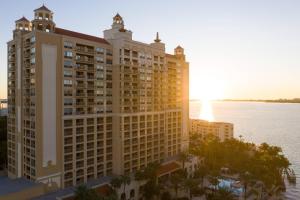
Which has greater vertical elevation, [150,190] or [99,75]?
[99,75]

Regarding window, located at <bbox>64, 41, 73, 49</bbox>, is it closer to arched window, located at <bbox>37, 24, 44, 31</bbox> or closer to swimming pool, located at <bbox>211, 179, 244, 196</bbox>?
arched window, located at <bbox>37, 24, 44, 31</bbox>

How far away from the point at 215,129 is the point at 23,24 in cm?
14101

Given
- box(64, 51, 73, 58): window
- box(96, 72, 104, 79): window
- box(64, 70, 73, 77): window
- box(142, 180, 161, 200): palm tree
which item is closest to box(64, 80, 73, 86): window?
Answer: box(64, 70, 73, 77): window

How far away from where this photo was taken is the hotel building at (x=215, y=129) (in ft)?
573

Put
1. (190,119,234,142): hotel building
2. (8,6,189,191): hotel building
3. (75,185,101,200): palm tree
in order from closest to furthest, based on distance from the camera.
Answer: (75,185,101,200): palm tree < (8,6,189,191): hotel building < (190,119,234,142): hotel building

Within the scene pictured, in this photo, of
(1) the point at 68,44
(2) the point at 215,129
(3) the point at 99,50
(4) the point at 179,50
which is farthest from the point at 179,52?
(2) the point at 215,129

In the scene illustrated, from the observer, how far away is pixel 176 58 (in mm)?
102250

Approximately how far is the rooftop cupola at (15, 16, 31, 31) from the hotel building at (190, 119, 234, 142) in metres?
126

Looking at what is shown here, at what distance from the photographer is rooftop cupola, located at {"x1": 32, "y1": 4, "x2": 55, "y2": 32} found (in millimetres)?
62875

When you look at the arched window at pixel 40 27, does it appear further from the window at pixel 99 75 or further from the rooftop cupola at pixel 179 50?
the rooftop cupola at pixel 179 50

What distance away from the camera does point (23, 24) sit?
2645 inches

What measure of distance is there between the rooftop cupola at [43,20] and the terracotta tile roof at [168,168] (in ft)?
159

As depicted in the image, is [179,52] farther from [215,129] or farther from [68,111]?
[215,129]

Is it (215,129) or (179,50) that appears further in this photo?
(215,129)
